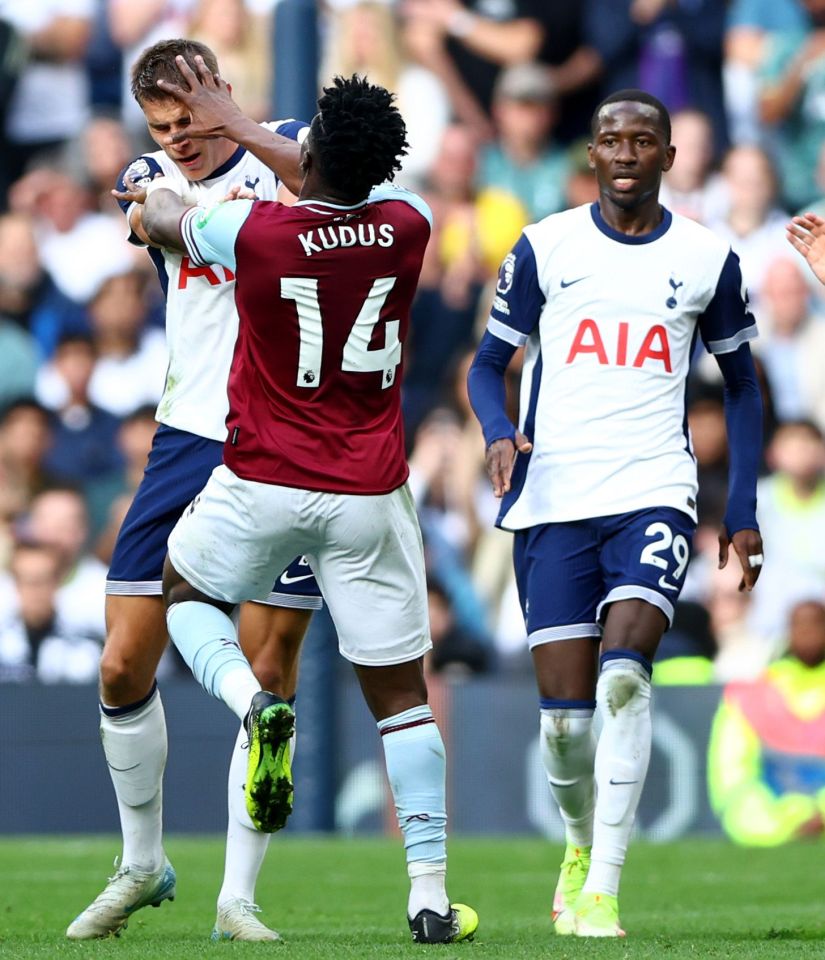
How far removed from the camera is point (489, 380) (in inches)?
241

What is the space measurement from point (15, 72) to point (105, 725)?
960 centimetres

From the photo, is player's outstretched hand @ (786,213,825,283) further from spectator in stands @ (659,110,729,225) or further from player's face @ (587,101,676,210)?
spectator in stands @ (659,110,729,225)

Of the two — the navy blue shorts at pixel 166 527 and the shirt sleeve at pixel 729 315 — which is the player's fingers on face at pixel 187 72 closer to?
the navy blue shorts at pixel 166 527

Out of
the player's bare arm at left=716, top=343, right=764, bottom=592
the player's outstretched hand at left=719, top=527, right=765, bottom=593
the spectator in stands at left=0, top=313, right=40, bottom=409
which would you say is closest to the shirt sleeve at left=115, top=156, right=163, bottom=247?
the player's bare arm at left=716, top=343, right=764, bottom=592

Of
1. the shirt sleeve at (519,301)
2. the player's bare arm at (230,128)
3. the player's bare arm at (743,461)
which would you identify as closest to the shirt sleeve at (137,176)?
the player's bare arm at (230,128)

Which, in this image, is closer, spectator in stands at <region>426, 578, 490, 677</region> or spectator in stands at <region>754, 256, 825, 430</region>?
spectator in stands at <region>426, 578, 490, 677</region>

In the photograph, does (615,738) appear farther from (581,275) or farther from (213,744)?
(213,744)

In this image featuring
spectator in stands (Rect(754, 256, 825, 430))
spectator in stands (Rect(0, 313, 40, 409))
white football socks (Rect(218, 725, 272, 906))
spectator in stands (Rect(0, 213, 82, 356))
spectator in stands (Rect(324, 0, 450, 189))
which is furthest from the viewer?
spectator in stands (Rect(324, 0, 450, 189))

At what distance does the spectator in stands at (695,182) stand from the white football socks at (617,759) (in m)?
7.97

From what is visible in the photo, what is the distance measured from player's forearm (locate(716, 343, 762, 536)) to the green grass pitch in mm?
1256

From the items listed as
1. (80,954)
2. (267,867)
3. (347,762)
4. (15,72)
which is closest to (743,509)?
(80,954)

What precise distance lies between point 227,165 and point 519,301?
1.00 metres

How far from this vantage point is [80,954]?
4.70 meters

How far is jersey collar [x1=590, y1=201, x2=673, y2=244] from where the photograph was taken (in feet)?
20.1
